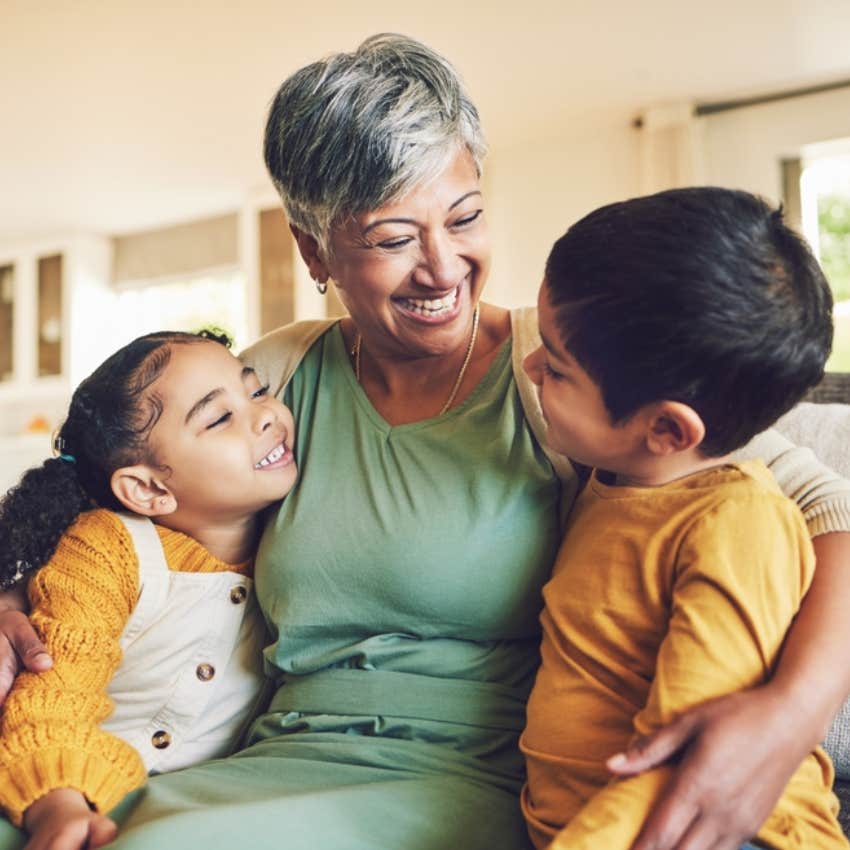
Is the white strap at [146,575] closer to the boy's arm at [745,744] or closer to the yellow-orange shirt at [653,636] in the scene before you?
the yellow-orange shirt at [653,636]

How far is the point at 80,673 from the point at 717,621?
2.47 feet

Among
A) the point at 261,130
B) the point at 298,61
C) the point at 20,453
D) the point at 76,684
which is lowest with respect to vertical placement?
the point at 20,453

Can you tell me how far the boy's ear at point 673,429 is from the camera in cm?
100

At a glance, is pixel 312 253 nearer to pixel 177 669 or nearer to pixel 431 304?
pixel 431 304

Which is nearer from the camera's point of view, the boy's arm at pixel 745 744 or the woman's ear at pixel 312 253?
the boy's arm at pixel 745 744

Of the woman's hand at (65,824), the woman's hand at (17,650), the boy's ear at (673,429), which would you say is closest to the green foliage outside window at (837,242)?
the boy's ear at (673,429)

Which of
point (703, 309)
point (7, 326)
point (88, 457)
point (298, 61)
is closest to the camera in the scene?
point (703, 309)

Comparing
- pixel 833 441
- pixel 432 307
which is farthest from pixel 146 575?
pixel 833 441

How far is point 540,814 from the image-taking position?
1.05 metres

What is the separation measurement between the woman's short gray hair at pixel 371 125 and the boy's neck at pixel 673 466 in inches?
18.7

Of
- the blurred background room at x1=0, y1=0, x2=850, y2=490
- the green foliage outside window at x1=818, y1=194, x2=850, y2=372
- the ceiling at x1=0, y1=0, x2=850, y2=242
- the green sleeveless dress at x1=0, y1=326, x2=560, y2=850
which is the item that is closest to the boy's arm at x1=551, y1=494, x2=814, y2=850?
the green sleeveless dress at x1=0, y1=326, x2=560, y2=850

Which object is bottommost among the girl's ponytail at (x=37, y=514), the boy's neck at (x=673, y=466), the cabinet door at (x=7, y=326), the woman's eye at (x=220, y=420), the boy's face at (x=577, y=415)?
the cabinet door at (x=7, y=326)

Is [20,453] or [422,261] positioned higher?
[422,261]

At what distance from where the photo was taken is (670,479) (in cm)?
108
